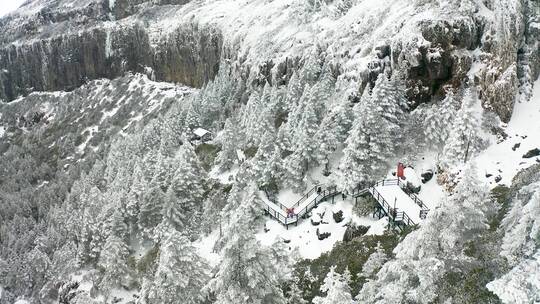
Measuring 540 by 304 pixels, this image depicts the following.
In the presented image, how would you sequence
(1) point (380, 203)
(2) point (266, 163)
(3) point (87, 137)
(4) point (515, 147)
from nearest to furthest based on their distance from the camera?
(1) point (380, 203) < (4) point (515, 147) < (2) point (266, 163) < (3) point (87, 137)

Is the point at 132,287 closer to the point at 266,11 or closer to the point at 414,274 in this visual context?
the point at 414,274

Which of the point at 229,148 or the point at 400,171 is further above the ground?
the point at 400,171

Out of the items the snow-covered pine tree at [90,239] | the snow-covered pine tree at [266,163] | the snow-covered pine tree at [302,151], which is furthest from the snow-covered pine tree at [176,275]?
the snow-covered pine tree at [90,239]

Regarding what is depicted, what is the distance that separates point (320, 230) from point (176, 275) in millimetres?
16974

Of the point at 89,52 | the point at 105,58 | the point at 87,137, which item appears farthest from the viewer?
the point at 89,52

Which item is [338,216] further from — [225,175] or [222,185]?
[225,175]

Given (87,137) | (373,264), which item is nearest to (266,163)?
(373,264)

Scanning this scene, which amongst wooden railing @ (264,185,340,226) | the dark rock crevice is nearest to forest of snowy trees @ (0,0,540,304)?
wooden railing @ (264,185,340,226)

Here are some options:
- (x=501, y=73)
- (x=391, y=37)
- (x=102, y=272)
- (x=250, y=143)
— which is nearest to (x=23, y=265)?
(x=102, y=272)

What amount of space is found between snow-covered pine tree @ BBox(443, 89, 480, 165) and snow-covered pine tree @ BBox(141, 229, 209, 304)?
994 inches

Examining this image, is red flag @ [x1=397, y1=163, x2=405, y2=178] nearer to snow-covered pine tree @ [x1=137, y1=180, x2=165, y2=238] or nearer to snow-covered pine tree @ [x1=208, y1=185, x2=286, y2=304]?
snow-covered pine tree @ [x1=208, y1=185, x2=286, y2=304]

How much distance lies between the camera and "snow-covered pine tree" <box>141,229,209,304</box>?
2656 centimetres

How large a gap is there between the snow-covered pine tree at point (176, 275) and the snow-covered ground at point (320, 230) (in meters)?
10.9

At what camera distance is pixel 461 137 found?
129 ft
